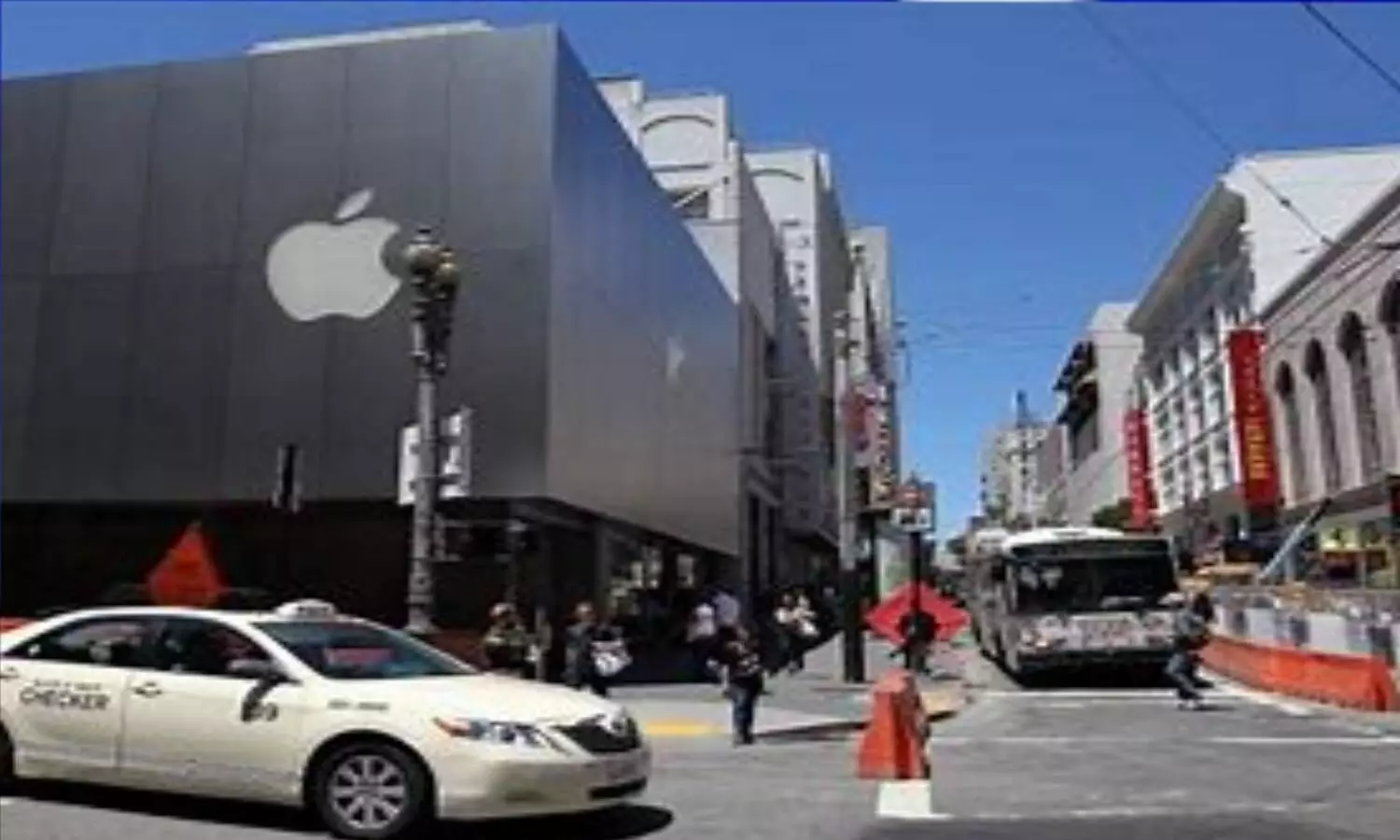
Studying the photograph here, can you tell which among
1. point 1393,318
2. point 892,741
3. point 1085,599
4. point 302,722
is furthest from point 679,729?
point 1393,318

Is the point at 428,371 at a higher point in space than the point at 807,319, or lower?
lower

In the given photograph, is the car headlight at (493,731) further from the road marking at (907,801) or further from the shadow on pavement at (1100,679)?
the shadow on pavement at (1100,679)

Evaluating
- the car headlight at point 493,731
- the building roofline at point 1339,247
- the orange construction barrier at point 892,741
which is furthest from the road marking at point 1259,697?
the building roofline at point 1339,247

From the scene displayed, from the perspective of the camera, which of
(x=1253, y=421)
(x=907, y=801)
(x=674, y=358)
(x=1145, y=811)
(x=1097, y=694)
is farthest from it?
(x=1253, y=421)

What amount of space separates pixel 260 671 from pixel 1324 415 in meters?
50.8

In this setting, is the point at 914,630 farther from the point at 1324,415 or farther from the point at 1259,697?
the point at 1324,415

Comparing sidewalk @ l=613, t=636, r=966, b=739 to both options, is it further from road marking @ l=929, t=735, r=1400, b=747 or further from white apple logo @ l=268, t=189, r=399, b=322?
white apple logo @ l=268, t=189, r=399, b=322

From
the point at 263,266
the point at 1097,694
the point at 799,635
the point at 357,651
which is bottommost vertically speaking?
the point at 1097,694

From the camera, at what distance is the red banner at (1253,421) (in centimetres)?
6003

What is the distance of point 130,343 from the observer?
1113 inches

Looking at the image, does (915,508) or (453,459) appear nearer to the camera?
(453,459)

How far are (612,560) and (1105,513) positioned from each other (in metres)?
71.7

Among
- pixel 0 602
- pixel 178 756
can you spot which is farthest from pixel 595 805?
pixel 0 602

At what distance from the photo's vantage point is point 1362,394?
50656 mm
